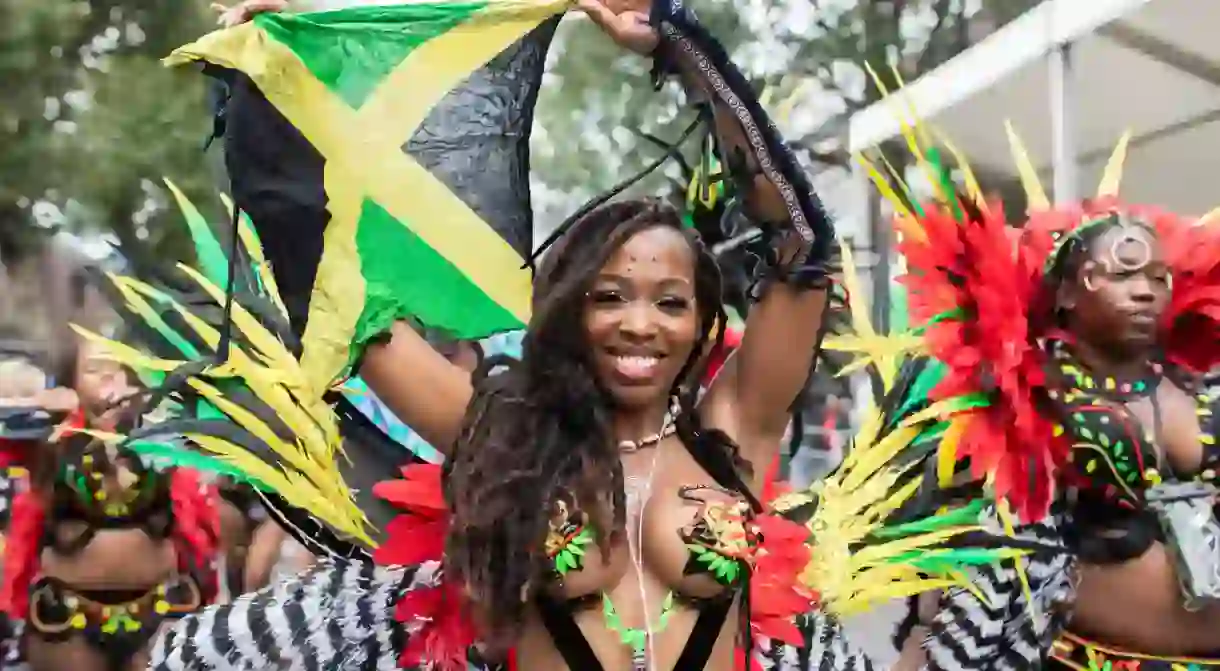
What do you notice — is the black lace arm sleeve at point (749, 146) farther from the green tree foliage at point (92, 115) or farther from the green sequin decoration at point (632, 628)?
the green tree foliage at point (92, 115)

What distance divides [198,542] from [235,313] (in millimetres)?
1776

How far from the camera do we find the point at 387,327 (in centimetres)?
229

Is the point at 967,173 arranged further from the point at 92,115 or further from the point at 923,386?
the point at 92,115

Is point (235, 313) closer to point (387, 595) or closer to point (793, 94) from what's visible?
point (387, 595)

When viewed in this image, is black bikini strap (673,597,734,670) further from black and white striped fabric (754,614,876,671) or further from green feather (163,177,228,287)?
green feather (163,177,228,287)

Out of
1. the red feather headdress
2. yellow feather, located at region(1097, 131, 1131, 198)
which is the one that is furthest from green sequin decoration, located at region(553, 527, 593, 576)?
yellow feather, located at region(1097, 131, 1131, 198)

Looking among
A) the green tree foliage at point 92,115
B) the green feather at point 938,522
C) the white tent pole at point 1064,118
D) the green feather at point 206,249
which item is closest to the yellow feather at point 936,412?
the green feather at point 938,522

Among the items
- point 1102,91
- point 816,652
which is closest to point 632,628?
point 816,652

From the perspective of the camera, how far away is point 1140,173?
6402mm

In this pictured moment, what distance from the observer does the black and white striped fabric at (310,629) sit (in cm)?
246

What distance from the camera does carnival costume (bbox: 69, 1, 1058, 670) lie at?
2.23m

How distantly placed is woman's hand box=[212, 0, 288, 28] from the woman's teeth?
0.79 metres

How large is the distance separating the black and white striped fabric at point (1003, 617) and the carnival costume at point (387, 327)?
298mm

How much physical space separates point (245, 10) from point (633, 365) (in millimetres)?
836
